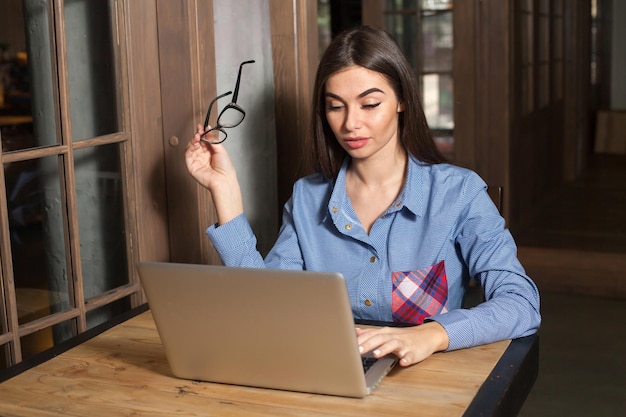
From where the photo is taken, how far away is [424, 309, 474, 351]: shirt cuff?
1.62 metres

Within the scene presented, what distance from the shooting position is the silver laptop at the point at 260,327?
4.40 ft

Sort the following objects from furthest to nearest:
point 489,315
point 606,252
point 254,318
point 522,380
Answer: point 606,252 < point 489,315 < point 522,380 < point 254,318

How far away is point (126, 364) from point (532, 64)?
4793mm

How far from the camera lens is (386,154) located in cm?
214

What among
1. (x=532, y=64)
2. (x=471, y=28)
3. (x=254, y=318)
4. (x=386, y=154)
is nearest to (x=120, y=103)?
(x=386, y=154)

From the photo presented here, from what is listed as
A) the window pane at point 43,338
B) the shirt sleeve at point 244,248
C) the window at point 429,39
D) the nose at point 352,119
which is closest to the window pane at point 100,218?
the window pane at point 43,338

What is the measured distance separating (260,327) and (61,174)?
0.88 m

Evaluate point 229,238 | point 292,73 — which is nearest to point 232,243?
point 229,238

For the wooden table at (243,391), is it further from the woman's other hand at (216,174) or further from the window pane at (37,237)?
the woman's other hand at (216,174)

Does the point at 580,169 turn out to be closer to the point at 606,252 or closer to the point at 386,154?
the point at 606,252

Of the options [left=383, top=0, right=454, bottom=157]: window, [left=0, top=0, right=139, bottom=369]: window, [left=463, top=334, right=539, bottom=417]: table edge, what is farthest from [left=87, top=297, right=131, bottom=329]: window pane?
[left=383, top=0, right=454, bottom=157]: window

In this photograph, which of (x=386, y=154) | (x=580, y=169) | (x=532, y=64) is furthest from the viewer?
(x=580, y=169)

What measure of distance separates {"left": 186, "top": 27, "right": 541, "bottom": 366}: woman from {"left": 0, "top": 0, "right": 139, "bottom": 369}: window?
0.82 feet

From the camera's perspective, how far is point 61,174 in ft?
6.77
